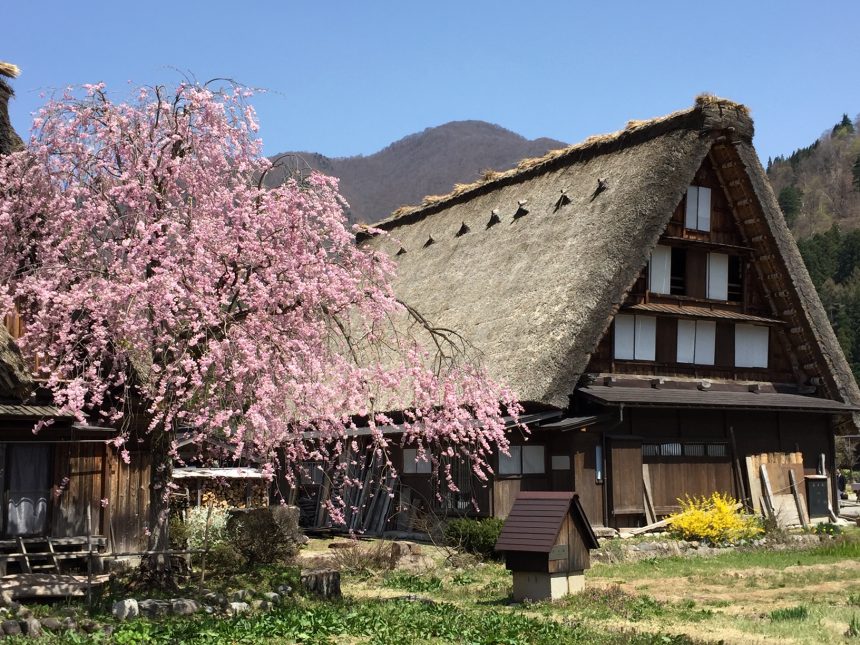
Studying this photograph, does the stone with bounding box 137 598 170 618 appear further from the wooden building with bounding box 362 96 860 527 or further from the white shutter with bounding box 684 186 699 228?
the white shutter with bounding box 684 186 699 228

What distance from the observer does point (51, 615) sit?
13.0 metres

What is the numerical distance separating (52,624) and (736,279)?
21.9m

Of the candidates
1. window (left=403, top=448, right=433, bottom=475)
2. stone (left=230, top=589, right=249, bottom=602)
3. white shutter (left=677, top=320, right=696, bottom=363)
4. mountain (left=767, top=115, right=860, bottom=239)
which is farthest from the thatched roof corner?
mountain (left=767, top=115, right=860, bottom=239)

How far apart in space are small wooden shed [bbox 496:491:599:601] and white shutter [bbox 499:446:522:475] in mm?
7387

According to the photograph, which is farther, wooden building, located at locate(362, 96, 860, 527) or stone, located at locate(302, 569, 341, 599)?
wooden building, located at locate(362, 96, 860, 527)

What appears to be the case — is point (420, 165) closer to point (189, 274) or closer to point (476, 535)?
point (476, 535)

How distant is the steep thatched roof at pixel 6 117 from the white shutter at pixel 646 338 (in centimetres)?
1584

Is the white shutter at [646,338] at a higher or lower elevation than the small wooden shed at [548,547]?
higher

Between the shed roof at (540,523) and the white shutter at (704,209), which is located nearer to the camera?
the shed roof at (540,523)

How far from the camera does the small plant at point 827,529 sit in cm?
2484

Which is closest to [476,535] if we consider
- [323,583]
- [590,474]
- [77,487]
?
[590,474]

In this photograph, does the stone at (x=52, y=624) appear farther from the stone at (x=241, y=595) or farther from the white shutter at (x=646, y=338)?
the white shutter at (x=646, y=338)

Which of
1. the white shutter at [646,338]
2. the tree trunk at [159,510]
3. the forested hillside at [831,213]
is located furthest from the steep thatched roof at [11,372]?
the forested hillside at [831,213]

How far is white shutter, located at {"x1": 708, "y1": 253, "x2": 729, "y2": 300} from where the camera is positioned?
90.1 ft
